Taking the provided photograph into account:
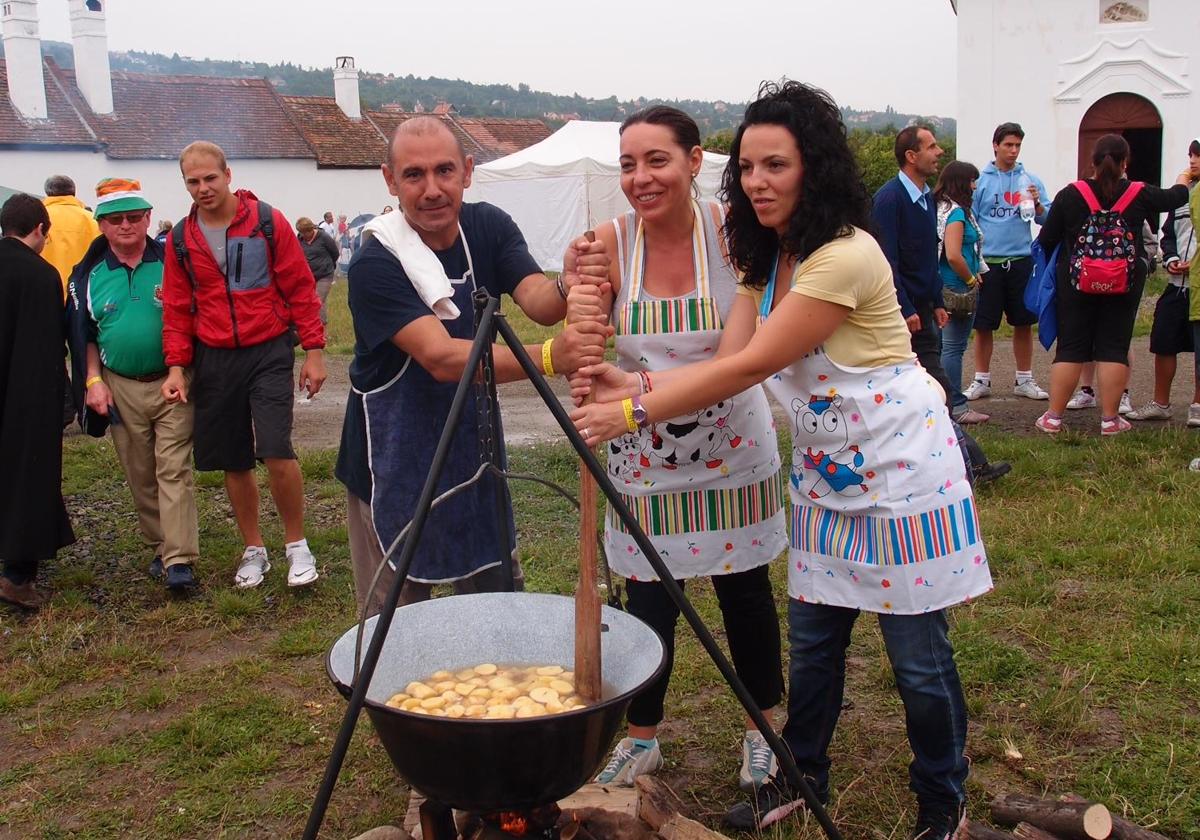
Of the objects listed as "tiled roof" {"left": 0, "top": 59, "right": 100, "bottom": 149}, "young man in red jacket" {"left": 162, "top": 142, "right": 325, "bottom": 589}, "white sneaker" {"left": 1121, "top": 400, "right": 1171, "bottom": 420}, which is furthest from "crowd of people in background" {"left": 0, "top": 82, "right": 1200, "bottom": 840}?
"tiled roof" {"left": 0, "top": 59, "right": 100, "bottom": 149}

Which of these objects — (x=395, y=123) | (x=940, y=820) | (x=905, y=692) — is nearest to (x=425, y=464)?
(x=905, y=692)

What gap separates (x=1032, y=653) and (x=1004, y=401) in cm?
467

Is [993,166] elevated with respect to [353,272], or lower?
elevated

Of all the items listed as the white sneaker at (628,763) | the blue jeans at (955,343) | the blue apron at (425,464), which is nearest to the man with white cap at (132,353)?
the blue apron at (425,464)

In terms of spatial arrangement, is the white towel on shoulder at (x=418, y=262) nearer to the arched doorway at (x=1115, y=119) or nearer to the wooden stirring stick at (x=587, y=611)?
the wooden stirring stick at (x=587, y=611)

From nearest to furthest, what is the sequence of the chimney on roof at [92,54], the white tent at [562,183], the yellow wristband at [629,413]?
1. the yellow wristband at [629,413]
2. the white tent at [562,183]
3. the chimney on roof at [92,54]

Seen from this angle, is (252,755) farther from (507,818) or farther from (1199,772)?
(1199,772)

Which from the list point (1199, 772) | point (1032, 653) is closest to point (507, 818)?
point (1199, 772)

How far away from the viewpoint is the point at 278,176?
34.0 m

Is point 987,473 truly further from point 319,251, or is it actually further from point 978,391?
point 319,251

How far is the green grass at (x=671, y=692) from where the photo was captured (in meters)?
3.26

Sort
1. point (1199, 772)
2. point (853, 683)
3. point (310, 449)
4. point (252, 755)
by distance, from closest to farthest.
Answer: point (1199, 772) < point (252, 755) < point (853, 683) < point (310, 449)

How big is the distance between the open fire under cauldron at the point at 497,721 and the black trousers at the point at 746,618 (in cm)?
44

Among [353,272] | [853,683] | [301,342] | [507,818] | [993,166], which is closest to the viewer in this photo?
[507,818]
